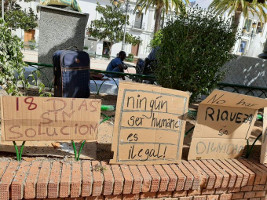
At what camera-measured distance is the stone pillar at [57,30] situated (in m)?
5.41

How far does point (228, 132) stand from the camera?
7.95ft

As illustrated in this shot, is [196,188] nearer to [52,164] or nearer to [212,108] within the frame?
[212,108]

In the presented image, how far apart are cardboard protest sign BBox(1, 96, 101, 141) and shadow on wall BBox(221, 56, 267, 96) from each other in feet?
16.7

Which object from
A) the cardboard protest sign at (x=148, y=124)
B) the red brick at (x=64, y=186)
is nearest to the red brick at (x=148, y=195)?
the cardboard protest sign at (x=148, y=124)

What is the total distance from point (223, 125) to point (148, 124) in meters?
0.82

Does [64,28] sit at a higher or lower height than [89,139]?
higher

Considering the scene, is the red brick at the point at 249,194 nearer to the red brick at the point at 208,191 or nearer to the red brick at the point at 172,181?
the red brick at the point at 208,191

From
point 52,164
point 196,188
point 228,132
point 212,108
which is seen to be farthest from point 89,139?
point 228,132

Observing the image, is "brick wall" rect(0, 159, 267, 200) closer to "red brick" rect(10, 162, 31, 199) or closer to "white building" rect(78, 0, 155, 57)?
"red brick" rect(10, 162, 31, 199)

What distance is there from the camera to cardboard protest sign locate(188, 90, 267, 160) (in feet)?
7.43

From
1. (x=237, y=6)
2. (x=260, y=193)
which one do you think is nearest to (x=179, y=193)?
(x=260, y=193)

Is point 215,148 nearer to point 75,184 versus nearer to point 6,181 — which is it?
point 75,184

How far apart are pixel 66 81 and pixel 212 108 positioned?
94.5 inches

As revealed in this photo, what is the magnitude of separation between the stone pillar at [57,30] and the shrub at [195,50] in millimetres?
2545
